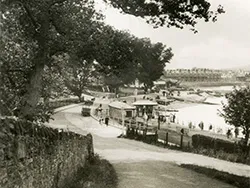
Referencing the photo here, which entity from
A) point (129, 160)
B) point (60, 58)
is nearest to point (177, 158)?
point (129, 160)

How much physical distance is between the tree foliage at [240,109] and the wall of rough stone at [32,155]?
1932 centimetres

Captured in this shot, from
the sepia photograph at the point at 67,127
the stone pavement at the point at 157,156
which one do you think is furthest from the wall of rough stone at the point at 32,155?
the stone pavement at the point at 157,156

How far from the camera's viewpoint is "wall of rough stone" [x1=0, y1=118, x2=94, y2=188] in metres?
5.27

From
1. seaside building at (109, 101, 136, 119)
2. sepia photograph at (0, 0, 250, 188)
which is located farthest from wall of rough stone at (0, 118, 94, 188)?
seaside building at (109, 101, 136, 119)

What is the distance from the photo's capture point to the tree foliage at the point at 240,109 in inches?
1083

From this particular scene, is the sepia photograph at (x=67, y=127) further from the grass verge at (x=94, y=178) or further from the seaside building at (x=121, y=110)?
the seaside building at (x=121, y=110)

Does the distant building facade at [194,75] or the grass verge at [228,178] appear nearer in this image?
the grass verge at [228,178]

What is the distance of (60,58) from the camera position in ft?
72.9

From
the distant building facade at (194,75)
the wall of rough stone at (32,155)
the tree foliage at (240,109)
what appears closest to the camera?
the wall of rough stone at (32,155)

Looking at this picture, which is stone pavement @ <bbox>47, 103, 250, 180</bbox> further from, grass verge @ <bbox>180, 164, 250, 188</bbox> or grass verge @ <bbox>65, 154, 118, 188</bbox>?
grass verge @ <bbox>65, 154, 118, 188</bbox>

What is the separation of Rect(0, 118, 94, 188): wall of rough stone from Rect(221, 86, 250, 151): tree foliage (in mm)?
19318

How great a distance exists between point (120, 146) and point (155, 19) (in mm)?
12175

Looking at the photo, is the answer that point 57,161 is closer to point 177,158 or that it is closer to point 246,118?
point 177,158

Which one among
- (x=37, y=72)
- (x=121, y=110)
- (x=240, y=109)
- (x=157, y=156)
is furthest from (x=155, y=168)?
(x=121, y=110)
